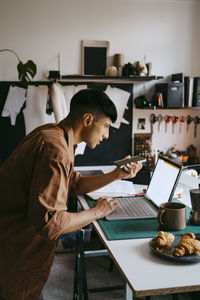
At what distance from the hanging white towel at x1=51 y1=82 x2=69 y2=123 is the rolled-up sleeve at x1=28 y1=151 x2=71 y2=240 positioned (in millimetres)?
2200

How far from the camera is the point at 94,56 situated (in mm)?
3543

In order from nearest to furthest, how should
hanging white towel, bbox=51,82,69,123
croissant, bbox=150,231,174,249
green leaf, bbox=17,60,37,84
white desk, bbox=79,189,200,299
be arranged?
white desk, bbox=79,189,200,299, croissant, bbox=150,231,174,249, green leaf, bbox=17,60,37,84, hanging white towel, bbox=51,82,69,123

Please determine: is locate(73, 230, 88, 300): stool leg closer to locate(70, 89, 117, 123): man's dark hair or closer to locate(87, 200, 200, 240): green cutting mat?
locate(87, 200, 200, 240): green cutting mat

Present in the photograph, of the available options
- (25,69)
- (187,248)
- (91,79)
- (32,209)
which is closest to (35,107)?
(25,69)

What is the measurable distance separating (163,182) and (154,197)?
119 millimetres

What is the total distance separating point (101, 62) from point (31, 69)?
760mm

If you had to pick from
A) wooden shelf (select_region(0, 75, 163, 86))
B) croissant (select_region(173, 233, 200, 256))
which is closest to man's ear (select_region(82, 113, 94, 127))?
croissant (select_region(173, 233, 200, 256))

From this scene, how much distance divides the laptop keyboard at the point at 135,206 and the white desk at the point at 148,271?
308 millimetres

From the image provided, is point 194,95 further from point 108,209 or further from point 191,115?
point 108,209

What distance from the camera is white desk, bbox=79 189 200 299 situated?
1034 mm

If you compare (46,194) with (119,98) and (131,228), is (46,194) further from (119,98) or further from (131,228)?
(119,98)

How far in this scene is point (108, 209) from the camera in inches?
59.7

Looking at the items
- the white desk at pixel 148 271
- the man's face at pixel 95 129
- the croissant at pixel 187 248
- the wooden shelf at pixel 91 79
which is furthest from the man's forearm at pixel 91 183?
the wooden shelf at pixel 91 79

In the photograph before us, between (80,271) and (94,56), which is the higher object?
(94,56)
